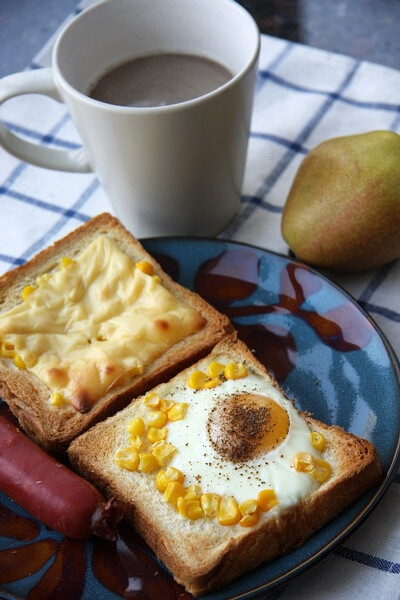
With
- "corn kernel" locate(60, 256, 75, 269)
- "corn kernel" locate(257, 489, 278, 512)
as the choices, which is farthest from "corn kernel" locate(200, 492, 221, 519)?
"corn kernel" locate(60, 256, 75, 269)

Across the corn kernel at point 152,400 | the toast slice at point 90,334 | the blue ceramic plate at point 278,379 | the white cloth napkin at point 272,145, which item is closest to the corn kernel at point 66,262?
the toast slice at point 90,334

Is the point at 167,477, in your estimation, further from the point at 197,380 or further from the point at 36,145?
the point at 36,145

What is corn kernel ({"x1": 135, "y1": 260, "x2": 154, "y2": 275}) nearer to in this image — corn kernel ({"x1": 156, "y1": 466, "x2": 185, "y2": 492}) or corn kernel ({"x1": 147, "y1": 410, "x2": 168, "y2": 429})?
corn kernel ({"x1": 147, "y1": 410, "x2": 168, "y2": 429})

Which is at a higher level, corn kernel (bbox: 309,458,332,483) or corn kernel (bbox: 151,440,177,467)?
corn kernel (bbox: 151,440,177,467)

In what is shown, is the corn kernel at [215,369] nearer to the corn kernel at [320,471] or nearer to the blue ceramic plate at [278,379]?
the blue ceramic plate at [278,379]

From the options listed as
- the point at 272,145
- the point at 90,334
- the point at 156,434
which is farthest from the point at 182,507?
the point at 272,145

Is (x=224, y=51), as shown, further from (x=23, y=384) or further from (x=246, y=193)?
(x=23, y=384)

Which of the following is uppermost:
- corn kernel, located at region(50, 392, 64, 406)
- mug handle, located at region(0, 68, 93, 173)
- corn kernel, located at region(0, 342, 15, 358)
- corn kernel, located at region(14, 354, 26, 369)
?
mug handle, located at region(0, 68, 93, 173)
